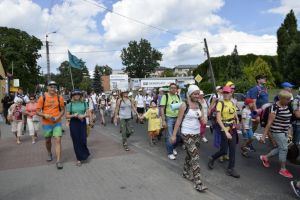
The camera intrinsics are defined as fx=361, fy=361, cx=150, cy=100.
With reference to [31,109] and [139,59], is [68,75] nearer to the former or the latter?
[139,59]

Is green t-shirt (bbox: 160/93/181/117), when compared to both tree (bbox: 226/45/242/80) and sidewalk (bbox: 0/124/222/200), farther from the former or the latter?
tree (bbox: 226/45/242/80)

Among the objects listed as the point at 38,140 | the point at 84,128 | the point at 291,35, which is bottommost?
the point at 38,140

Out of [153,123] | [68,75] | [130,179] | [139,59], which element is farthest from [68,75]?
[130,179]

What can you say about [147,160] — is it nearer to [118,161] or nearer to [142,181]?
[118,161]

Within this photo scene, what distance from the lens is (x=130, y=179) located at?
6.38m

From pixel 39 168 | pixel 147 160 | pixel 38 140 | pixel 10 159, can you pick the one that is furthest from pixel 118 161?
pixel 38 140

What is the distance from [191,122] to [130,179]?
1549mm

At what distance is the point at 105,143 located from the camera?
35.5ft

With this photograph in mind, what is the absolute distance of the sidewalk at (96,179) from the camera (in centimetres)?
553

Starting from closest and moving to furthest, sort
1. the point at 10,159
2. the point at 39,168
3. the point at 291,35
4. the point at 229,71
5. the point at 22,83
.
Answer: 1. the point at 39,168
2. the point at 10,159
3. the point at 229,71
4. the point at 291,35
5. the point at 22,83

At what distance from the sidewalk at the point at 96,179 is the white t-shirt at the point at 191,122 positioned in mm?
893

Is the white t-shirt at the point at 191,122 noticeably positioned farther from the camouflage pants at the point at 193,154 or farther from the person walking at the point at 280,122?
the person walking at the point at 280,122

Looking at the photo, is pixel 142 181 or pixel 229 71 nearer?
pixel 142 181

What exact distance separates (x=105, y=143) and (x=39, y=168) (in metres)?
3.40
